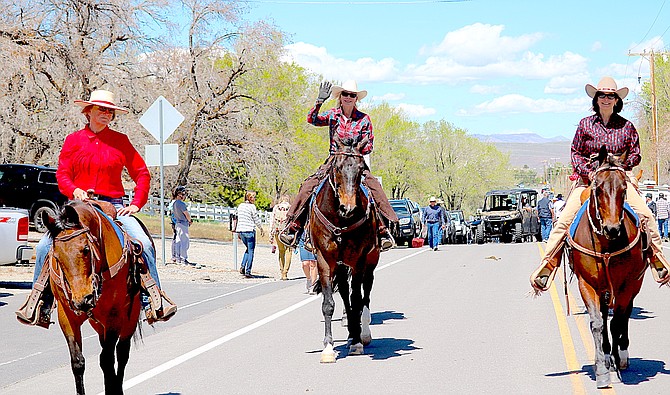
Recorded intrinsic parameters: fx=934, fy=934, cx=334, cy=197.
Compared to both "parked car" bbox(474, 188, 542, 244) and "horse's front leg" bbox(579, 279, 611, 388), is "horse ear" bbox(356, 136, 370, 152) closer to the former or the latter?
"horse's front leg" bbox(579, 279, 611, 388)

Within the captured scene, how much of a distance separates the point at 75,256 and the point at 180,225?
55.0 ft

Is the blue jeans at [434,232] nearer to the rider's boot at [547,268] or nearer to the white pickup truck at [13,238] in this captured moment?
the white pickup truck at [13,238]

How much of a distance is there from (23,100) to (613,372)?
80.9 ft

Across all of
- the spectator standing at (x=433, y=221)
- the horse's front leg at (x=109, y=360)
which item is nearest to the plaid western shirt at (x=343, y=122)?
the horse's front leg at (x=109, y=360)

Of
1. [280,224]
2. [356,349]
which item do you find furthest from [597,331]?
[280,224]

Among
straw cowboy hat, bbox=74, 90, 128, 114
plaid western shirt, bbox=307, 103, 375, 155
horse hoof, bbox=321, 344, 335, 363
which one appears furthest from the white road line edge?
plaid western shirt, bbox=307, 103, 375, 155

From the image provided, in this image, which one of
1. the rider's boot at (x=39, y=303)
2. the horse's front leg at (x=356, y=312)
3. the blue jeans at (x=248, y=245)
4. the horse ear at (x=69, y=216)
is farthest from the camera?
the blue jeans at (x=248, y=245)

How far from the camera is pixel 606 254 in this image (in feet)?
27.3

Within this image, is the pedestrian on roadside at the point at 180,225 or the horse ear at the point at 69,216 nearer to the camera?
the horse ear at the point at 69,216

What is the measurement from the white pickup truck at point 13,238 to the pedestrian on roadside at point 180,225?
603cm

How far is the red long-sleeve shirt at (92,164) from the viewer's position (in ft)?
25.2

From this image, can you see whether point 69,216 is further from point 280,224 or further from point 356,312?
point 280,224

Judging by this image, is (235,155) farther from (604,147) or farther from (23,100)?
(604,147)

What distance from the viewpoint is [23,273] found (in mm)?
21219
